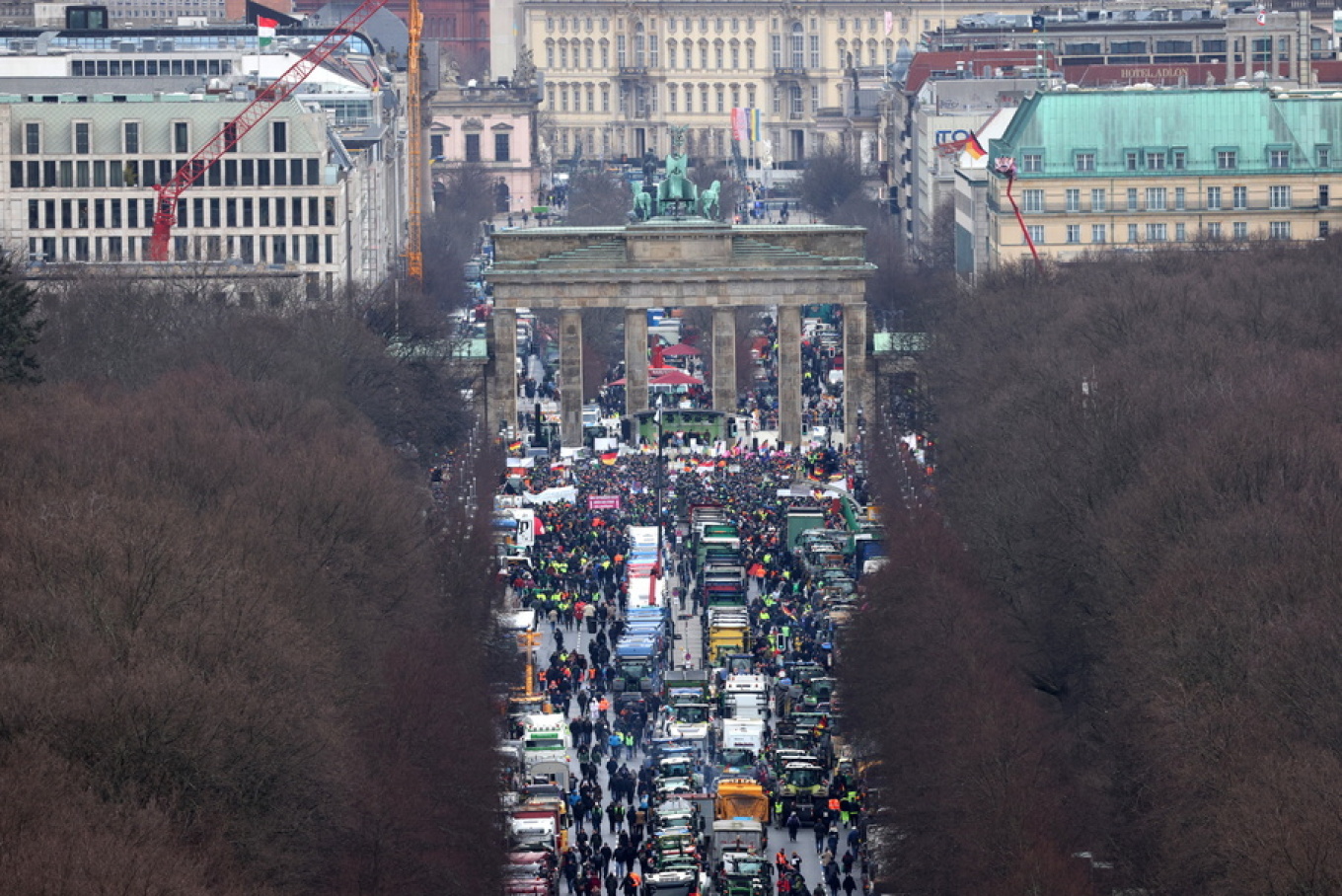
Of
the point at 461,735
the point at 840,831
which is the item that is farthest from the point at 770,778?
the point at 461,735

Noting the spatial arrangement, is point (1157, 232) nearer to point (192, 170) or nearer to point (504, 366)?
point (504, 366)

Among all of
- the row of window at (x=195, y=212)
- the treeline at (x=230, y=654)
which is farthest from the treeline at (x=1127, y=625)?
the row of window at (x=195, y=212)

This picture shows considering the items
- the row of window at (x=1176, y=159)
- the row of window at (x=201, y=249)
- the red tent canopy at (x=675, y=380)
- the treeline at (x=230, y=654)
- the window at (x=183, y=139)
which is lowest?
the red tent canopy at (x=675, y=380)

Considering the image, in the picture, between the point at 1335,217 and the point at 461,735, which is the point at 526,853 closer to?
the point at 461,735

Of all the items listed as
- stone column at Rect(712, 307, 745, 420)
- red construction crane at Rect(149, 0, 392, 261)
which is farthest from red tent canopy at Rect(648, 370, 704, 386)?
red construction crane at Rect(149, 0, 392, 261)

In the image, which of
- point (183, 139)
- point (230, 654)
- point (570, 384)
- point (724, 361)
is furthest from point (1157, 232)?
point (230, 654)

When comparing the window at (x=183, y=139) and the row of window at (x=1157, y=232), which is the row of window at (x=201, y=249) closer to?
the window at (x=183, y=139)
